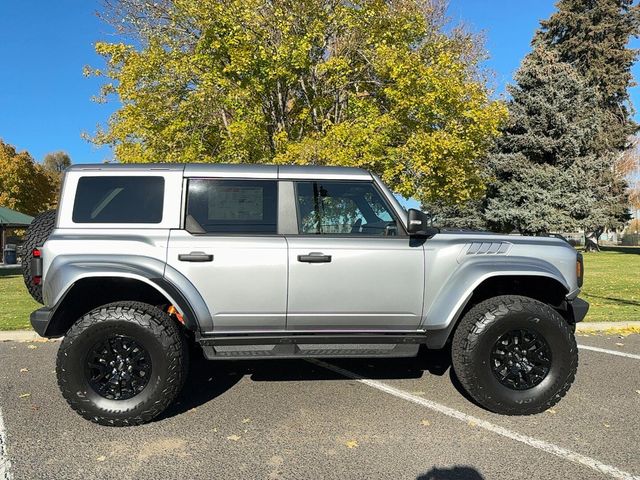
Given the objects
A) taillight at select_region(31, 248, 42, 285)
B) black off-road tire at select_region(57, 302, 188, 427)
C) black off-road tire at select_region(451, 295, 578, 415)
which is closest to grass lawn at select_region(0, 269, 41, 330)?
taillight at select_region(31, 248, 42, 285)

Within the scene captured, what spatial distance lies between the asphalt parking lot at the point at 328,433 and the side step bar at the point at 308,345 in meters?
0.49

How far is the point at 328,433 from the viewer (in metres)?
3.59

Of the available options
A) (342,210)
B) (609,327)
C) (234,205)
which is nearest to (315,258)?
(342,210)

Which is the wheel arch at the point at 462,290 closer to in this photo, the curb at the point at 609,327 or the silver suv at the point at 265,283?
the silver suv at the point at 265,283

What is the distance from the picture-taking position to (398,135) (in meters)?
12.1

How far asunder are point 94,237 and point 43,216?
39.2 inches

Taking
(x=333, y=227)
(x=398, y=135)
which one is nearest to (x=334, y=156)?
(x=398, y=135)

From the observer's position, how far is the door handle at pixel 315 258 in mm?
3794

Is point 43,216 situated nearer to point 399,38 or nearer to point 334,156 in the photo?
point 334,156

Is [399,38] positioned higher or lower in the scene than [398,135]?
higher

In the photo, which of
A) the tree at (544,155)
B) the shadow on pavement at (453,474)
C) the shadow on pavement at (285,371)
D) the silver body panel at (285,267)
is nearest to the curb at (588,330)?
the shadow on pavement at (285,371)

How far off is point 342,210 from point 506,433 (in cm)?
213

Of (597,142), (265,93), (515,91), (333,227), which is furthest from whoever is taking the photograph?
(597,142)

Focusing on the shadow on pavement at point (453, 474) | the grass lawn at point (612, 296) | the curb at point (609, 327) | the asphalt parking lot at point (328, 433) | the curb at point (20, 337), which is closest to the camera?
the shadow on pavement at point (453, 474)
